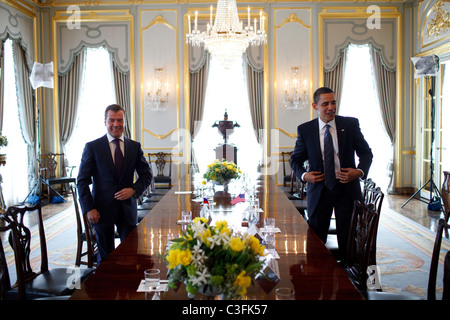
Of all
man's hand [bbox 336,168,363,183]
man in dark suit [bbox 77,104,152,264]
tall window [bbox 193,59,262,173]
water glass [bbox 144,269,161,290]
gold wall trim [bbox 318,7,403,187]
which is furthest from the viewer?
tall window [bbox 193,59,262,173]

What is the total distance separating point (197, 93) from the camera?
358 inches

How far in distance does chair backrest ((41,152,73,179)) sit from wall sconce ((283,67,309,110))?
15.6 feet

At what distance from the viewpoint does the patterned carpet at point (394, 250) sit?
4.17m

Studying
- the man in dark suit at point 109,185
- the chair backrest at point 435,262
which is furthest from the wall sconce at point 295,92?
the chair backrest at point 435,262

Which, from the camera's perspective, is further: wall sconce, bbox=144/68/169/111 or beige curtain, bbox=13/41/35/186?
wall sconce, bbox=144/68/169/111

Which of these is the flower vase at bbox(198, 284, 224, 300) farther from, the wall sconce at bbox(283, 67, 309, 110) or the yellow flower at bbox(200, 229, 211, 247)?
the wall sconce at bbox(283, 67, 309, 110)

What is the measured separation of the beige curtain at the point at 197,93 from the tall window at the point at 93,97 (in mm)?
1637

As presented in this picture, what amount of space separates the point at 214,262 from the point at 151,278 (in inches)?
15.2

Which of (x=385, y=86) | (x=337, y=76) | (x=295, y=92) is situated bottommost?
(x=295, y=92)

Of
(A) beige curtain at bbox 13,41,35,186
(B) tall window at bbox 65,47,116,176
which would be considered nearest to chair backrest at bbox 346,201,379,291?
(A) beige curtain at bbox 13,41,35,186

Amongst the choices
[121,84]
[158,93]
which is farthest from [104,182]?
[121,84]

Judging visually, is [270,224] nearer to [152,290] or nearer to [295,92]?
[152,290]

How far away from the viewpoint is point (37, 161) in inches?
341

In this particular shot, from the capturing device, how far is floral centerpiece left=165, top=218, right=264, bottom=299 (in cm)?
153
